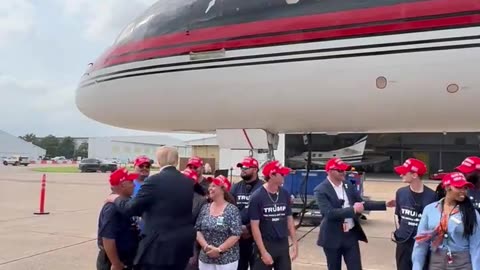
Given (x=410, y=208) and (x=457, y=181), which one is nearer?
(x=457, y=181)

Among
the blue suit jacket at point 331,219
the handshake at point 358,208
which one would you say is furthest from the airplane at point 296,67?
the handshake at point 358,208

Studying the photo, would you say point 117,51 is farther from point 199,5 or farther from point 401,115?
point 401,115

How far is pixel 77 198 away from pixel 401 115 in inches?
498

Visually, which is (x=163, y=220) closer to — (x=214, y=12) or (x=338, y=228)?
(x=338, y=228)

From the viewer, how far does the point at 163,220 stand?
145 inches

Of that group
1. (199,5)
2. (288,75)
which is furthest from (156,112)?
(288,75)

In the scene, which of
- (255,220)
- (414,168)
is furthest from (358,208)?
(255,220)

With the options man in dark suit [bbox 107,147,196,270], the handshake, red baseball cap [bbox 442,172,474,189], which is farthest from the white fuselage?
man in dark suit [bbox 107,147,196,270]

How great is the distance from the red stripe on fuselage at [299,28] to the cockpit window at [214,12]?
7 centimetres

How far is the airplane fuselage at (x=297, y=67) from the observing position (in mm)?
5406

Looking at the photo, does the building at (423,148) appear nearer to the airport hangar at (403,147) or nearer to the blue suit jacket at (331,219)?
the airport hangar at (403,147)

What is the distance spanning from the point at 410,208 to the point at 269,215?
1.27m

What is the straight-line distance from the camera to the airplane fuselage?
17.7 feet

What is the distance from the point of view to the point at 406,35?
Result: 5418mm
